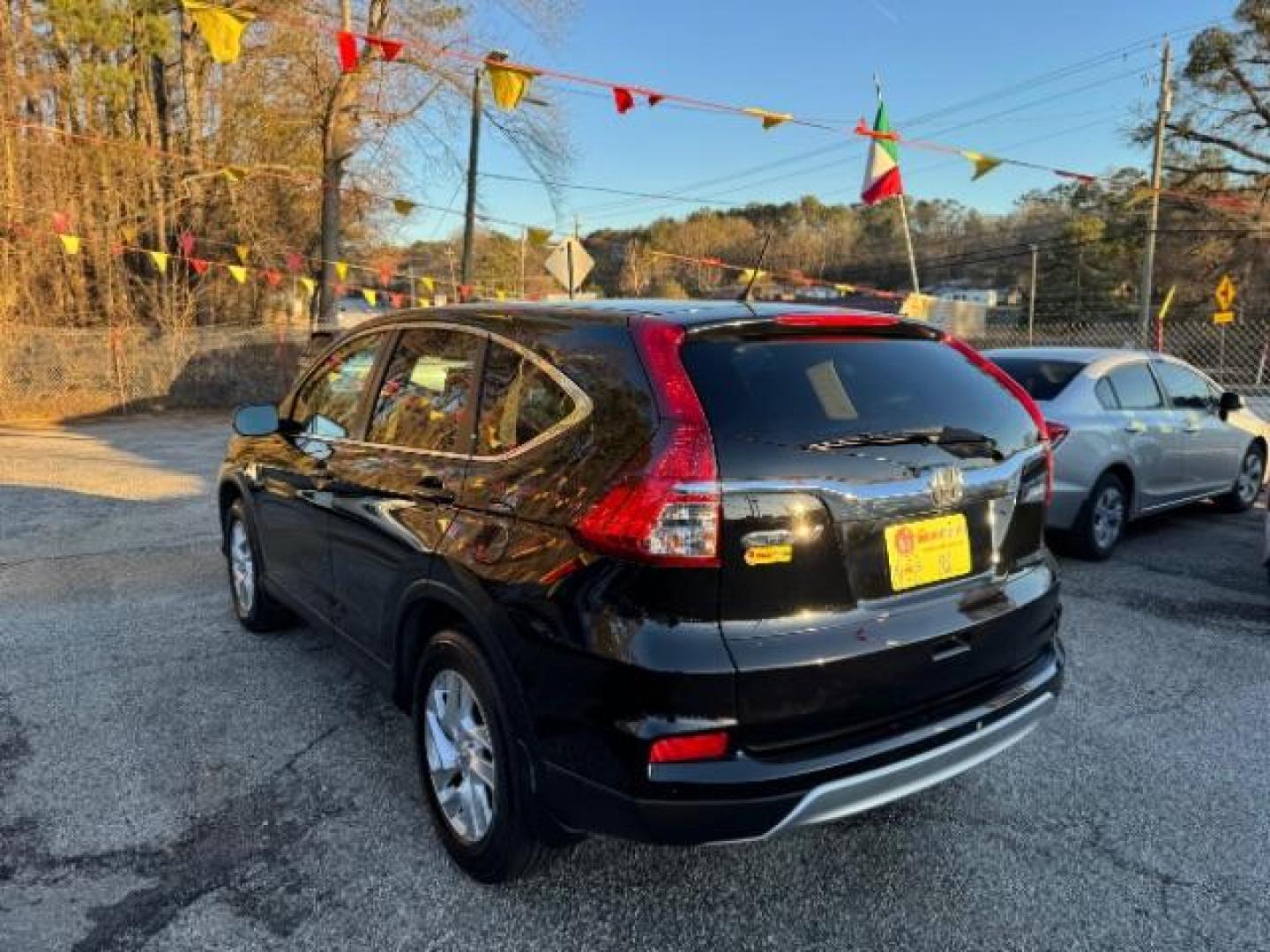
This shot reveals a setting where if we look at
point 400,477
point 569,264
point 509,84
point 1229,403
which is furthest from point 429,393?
point 569,264

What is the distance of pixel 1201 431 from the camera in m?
7.20

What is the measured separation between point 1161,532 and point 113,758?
744cm

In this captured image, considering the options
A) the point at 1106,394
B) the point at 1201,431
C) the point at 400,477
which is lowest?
the point at 1201,431

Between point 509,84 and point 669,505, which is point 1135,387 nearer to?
point 669,505

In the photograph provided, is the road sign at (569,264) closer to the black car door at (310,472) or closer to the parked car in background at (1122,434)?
the parked car in background at (1122,434)

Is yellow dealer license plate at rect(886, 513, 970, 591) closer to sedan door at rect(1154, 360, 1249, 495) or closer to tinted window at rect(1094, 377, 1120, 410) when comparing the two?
tinted window at rect(1094, 377, 1120, 410)

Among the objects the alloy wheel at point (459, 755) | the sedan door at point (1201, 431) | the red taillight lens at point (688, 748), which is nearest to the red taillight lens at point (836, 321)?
the red taillight lens at point (688, 748)

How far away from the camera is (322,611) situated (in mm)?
3738

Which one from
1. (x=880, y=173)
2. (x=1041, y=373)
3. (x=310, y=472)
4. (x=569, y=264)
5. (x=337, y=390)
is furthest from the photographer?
(x=880, y=173)

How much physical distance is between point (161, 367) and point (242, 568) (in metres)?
15.8

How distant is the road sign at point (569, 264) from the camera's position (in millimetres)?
→ 12906

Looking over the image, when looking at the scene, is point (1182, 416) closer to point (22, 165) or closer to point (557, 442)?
point (557, 442)

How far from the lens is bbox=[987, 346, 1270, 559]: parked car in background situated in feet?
20.1

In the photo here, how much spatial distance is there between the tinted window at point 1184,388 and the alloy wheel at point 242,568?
658 centimetres
